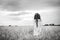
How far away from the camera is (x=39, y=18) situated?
1241cm

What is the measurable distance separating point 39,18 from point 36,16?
1.64 ft

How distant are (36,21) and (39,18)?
23.0 inches

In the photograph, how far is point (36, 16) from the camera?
492 inches

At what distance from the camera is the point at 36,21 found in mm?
12422

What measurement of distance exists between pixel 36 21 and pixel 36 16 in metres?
0.69
